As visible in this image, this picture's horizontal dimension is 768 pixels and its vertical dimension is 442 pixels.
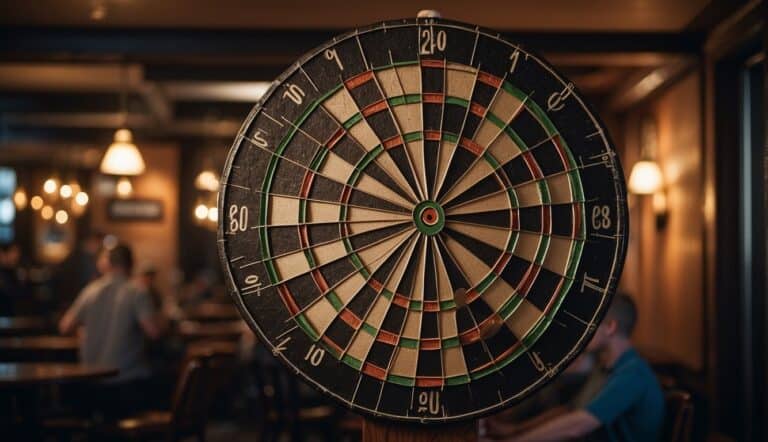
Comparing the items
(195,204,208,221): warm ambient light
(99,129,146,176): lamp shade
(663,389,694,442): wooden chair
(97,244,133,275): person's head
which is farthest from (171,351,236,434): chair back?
(195,204,208,221): warm ambient light

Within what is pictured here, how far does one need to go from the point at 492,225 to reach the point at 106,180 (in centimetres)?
1243

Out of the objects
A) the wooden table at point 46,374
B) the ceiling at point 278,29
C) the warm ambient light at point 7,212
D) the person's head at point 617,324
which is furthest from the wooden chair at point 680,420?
the warm ambient light at point 7,212

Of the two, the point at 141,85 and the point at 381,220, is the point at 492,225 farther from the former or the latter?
the point at 141,85

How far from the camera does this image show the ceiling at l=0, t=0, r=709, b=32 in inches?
220

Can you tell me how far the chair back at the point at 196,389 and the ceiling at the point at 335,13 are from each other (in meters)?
2.03

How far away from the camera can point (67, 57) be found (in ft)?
21.6

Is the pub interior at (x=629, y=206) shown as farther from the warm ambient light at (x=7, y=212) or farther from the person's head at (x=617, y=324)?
the warm ambient light at (x=7, y=212)

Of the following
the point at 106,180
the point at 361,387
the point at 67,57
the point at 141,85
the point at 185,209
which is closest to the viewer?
the point at 361,387

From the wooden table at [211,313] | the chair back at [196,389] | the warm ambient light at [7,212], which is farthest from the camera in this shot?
the warm ambient light at [7,212]

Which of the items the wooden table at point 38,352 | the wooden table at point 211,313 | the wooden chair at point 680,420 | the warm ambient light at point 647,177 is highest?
the warm ambient light at point 647,177

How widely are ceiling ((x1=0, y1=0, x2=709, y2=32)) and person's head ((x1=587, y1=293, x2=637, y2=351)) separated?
6.87 feet

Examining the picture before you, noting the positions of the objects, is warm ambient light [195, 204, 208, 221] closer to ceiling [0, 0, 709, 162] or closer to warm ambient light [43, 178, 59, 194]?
warm ambient light [43, 178, 59, 194]

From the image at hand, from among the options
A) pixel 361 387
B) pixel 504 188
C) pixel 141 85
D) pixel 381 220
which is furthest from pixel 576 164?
pixel 141 85

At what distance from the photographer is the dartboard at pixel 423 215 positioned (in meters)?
2.45
